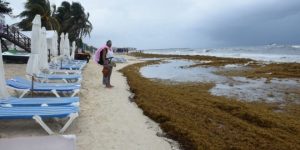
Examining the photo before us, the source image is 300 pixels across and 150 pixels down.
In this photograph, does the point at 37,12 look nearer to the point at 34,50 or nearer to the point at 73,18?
the point at 73,18

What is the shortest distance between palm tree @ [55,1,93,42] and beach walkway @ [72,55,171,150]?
45.9 m

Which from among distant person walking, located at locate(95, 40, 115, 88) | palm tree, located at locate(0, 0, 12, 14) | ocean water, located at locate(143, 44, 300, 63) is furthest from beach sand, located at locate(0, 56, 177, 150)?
ocean water, located at locate(143, 44, 300, 63)

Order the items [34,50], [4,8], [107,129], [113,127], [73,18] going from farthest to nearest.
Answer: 1. [73,18]
2. [4,8]
3. [34,50]
4. [113,127]
5. [107,129]

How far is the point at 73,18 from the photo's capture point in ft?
175

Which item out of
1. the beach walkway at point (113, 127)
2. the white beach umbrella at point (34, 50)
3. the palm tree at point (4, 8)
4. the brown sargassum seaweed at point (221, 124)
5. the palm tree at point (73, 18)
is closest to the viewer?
the beach walkway at point (113, 127)

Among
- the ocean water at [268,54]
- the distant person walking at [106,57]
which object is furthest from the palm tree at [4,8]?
the ocean water at [268,54]

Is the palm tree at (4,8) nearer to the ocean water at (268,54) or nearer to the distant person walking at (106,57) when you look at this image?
the distant person walking at (106,57)

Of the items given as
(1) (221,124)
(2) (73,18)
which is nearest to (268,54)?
(2) (73,18)

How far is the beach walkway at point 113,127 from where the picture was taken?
511cm

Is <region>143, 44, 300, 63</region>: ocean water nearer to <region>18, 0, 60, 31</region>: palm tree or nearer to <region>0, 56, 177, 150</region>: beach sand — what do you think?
<region>18, 0, 60, 31</region>: palm tree

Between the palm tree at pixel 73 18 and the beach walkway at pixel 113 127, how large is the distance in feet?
151

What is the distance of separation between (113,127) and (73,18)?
49695mm

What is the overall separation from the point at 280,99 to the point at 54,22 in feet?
115

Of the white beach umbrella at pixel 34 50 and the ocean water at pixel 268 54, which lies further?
the ocean water at pixel 268 54
